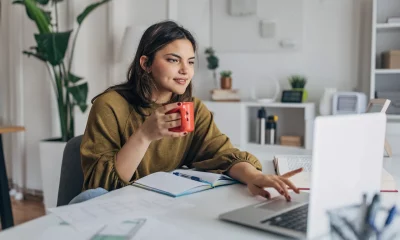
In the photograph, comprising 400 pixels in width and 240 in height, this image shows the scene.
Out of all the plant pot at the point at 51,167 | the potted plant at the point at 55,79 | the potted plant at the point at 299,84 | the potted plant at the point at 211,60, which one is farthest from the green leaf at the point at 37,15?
the potted plant at the point at 299,84

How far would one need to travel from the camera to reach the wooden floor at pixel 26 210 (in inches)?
122

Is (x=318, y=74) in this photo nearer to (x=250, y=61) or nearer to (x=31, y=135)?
(x=250, y=61)

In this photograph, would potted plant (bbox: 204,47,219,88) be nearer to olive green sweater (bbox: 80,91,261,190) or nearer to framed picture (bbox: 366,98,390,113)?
olive green sweater (bbox: 80,91,261,190)

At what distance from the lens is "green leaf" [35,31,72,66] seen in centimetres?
296

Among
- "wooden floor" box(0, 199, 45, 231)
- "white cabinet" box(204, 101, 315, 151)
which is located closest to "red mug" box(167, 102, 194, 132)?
"white cabinet" box(204, 101, 315, 151)

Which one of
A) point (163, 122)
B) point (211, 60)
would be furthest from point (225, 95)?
point (163, 122)

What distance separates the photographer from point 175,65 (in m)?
1.33

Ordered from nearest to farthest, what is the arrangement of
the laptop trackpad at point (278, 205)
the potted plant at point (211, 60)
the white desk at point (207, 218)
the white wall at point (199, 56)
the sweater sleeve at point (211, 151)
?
the white desk at point (207, 218) → the laptop trackpad at point (278, 205) → the sweater sleeve at point (211, 151) → the white wall at point (199, 56) → the potted plant at point (211, 60)

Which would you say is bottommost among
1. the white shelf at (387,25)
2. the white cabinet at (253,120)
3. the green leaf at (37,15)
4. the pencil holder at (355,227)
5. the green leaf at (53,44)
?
the white cabinet at (253,120)

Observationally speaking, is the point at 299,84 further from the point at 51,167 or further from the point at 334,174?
the point at 334,174

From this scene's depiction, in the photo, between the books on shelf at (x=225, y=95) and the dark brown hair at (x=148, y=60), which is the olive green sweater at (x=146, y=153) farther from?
the books on shelf at (x=225, y=95)

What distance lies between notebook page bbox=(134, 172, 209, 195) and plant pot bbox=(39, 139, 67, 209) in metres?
2.21

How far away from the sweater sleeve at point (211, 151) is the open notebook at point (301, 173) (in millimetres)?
85

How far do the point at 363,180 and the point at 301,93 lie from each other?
2290 mm
